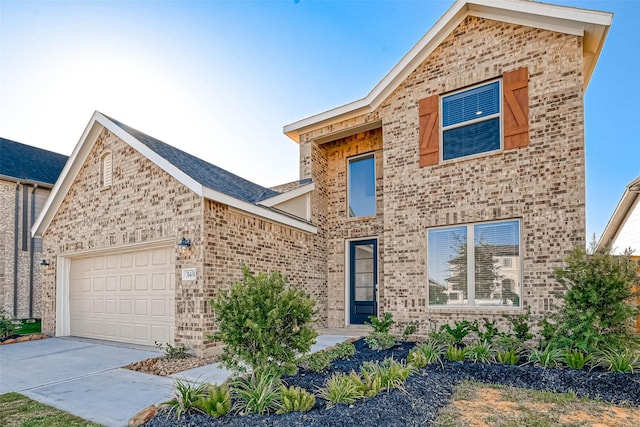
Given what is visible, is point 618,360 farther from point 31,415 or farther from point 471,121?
point 31,415

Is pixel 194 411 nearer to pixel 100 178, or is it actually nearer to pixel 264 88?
pixel 100 178

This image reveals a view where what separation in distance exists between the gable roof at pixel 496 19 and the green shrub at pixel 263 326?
20.6 ft

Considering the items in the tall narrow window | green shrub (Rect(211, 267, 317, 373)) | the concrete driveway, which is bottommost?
the concrete driveway

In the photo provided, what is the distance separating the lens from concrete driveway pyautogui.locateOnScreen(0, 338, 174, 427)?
4.37 meters

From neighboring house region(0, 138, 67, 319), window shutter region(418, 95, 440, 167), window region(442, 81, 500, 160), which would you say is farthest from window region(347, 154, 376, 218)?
neighboring house region(0, 138, 67, 319)

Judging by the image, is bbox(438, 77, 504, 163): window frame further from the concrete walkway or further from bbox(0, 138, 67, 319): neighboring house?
bbox(0, 138, 67, 319): neighboring house

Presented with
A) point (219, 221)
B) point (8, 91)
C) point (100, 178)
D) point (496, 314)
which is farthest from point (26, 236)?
point (496, 314)

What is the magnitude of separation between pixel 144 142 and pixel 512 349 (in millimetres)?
8329

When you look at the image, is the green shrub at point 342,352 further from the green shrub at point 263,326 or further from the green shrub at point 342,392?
the green shrub at point 342,392

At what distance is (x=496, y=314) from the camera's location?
720 cm

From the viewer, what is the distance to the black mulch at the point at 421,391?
343cm

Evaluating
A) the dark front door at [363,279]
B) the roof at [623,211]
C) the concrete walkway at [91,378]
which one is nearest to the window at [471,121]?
the dark front door at [363,279]

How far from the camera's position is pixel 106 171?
928cm

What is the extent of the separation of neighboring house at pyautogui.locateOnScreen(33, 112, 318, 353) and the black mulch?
3204mm
